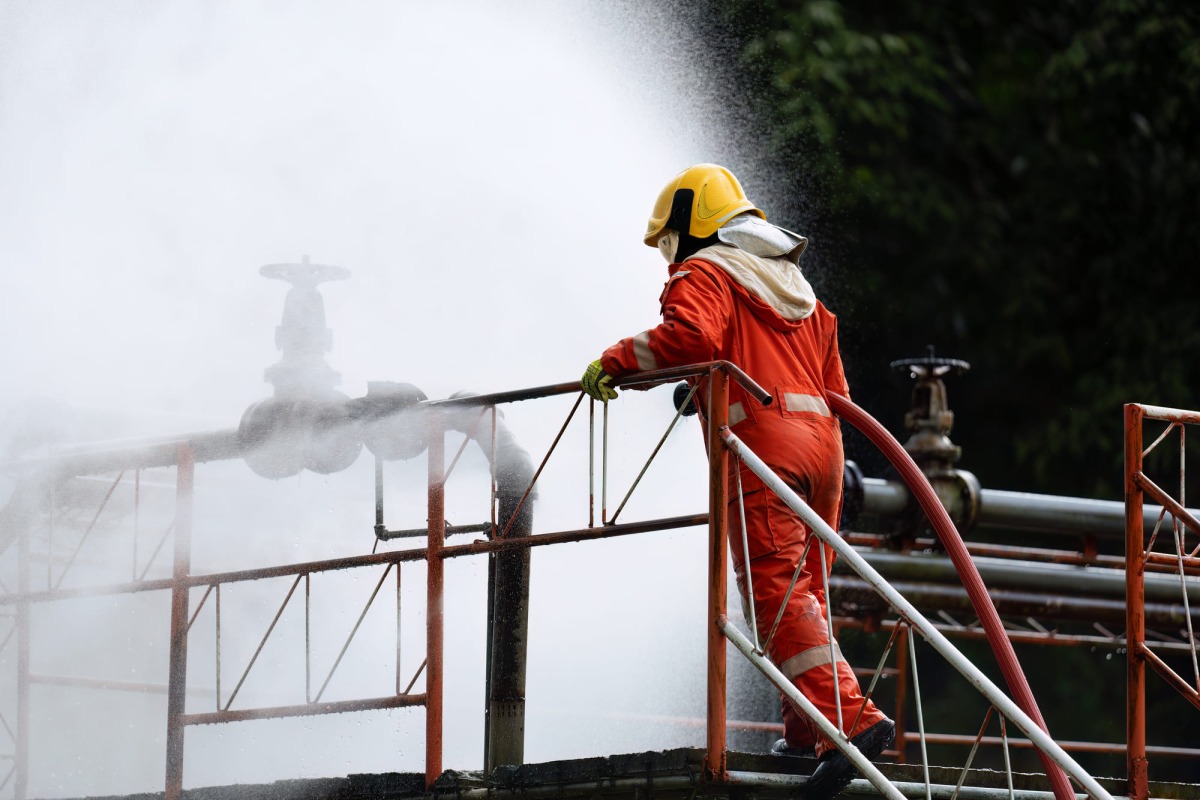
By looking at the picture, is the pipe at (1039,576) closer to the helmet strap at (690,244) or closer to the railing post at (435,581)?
the railing post at (435,581)

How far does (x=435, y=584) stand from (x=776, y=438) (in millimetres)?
1839

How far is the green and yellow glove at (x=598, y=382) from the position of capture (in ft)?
18.1

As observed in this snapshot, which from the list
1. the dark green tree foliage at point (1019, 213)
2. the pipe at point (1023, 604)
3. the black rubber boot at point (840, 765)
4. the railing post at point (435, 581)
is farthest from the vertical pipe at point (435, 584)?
the dark green tree foliage at point (1019, 213)

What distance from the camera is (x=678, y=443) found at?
9.65 meters

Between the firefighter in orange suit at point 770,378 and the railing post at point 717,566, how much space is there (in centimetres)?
7

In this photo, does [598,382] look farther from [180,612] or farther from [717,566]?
[180,612]

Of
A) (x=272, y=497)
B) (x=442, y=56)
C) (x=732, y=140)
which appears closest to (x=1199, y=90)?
(x=732, y=140)

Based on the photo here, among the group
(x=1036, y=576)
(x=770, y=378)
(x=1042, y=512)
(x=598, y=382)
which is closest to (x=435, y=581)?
(x=598, y=382)

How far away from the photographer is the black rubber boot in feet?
16.6

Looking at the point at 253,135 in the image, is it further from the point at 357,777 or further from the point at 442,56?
the point at 357,777

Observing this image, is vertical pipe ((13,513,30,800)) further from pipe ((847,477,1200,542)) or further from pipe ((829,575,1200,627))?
pipe ((847,477,1200,542))

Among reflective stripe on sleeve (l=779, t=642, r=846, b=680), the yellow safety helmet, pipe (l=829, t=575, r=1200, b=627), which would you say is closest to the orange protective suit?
reflective stripe on sleeve (l=779, t=642, r=846, b=680)

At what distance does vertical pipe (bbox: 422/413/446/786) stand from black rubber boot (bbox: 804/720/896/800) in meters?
1.94

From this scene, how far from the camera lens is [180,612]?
7.68 meters
